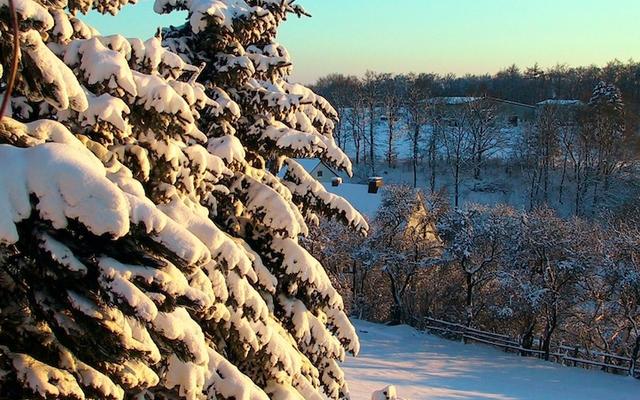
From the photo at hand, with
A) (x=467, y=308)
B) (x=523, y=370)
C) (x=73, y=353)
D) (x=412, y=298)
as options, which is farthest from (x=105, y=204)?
Result: (x=412, y=298)

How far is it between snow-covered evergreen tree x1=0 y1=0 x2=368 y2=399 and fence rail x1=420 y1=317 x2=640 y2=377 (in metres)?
20.1

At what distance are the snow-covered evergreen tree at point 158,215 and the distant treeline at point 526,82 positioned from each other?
219ft

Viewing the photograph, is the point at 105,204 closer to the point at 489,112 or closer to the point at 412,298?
the point at 412,298

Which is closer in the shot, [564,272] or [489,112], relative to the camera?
[564,272]

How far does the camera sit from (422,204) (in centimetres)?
3425

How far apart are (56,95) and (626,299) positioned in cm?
2554

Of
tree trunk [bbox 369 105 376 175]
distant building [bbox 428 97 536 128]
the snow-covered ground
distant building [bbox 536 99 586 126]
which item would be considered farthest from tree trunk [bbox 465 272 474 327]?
distant building [bbox 536 99 586 126]

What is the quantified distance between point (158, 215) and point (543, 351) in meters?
27.1

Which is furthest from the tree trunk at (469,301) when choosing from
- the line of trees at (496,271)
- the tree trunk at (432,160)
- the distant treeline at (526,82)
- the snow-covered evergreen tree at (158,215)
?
the distant treeline at (526,82)

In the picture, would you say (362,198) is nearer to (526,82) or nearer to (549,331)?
(549,331)

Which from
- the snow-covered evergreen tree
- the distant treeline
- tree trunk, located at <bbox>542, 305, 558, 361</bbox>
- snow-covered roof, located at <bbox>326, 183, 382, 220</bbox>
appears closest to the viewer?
the snow-covered evergreen tree

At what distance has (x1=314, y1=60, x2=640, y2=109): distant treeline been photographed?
263ft

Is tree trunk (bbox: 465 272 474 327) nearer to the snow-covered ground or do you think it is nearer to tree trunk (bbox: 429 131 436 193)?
the snow-covered ground

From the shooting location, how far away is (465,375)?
2389 centimetres
